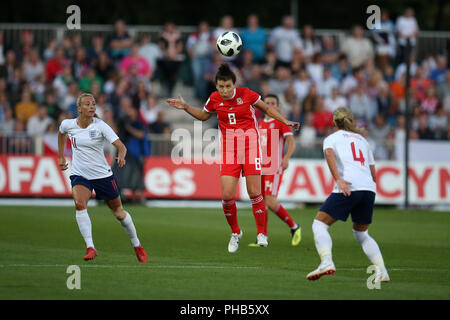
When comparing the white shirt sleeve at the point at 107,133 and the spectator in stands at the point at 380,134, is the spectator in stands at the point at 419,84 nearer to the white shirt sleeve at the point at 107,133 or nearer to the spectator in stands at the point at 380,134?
the spectator in stands at the point at 380,134

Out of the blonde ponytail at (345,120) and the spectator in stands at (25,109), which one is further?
the spectator in stands at (25,109)

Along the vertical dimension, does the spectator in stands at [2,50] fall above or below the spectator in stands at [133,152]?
above

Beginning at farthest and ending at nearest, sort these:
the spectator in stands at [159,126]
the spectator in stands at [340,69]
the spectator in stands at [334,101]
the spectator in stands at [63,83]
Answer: the spectator in stands at [340,69]
the spectator in stands at [334,101]
the spectator in stands at [63,83]
the spectator in stands at [159,126]

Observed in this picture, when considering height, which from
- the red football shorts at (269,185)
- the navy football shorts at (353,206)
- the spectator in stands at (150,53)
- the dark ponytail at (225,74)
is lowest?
the red football shorts at (269,185)

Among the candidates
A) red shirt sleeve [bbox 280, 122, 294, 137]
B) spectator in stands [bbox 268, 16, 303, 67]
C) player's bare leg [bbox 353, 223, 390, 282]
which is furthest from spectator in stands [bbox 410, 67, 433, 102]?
player's bare leg [bbox 353, 223, 390, 282]

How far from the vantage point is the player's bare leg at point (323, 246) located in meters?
9.56

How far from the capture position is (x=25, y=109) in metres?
24.5

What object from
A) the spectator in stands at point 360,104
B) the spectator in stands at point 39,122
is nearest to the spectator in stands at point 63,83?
the spectator in stands at point 39,122

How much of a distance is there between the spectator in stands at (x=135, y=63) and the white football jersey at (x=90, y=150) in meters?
13.9

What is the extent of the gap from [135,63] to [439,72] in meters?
9.13

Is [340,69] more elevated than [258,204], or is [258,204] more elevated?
[340,69]

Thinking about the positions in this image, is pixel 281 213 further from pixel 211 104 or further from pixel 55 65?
pixel 55 65

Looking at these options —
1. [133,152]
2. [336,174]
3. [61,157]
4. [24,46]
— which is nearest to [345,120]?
[336,174]
